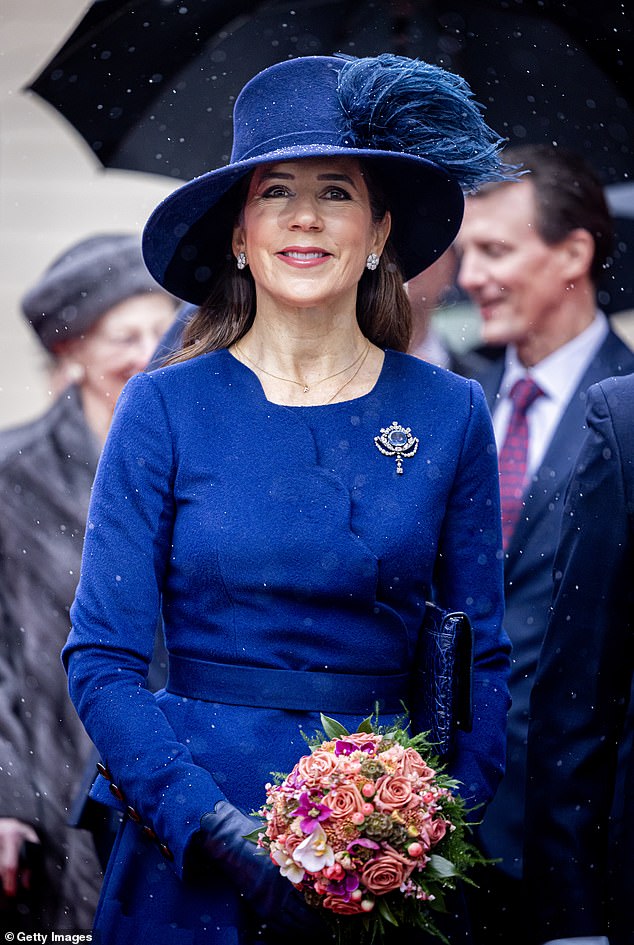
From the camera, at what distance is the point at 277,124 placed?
8.71 ft

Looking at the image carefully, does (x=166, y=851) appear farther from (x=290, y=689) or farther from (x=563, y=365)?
(x=563, y=365)

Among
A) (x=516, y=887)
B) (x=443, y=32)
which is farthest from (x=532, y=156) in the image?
(x=516, y=887)

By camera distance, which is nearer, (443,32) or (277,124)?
(277,124)

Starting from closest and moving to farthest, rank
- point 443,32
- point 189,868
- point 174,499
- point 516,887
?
point 189,868
point 174,499
point 516,887
point 443,32

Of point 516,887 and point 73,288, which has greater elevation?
point 73,288

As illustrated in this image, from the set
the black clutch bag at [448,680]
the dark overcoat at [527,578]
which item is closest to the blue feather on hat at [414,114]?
the black clutch bag at [448,680]

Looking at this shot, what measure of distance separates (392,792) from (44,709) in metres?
2.16

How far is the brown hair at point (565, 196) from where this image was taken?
4.13 metres

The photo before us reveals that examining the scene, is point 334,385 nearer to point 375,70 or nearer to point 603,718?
point 375,70

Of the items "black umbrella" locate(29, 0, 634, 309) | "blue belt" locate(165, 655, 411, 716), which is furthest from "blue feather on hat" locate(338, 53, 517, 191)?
"black umbrella" locate(29, 0, 634, 309)

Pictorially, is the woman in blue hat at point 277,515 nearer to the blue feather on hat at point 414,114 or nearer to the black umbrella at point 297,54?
the blue feather on hat at point 414,114

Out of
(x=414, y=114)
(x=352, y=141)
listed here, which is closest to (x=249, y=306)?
(x=352, y=141)

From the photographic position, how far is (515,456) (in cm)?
405

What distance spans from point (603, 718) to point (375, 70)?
1246 mm
